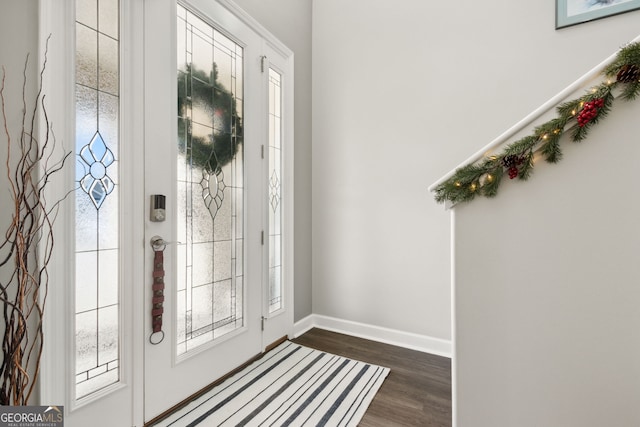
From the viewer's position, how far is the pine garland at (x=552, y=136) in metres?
1.02

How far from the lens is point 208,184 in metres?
1.89

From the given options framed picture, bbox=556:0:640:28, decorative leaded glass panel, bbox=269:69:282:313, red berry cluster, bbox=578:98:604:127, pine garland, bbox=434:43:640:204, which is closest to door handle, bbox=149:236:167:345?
decorative leaded glass panel, bbox=269:69:282:313

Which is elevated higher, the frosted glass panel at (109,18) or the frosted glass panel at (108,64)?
the frosted glass panel at (109,18)

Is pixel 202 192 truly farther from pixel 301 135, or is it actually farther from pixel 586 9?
pixel 586 9

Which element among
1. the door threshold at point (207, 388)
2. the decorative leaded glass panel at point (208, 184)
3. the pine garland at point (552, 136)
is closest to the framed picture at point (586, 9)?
the pine garland at point (552, 136)

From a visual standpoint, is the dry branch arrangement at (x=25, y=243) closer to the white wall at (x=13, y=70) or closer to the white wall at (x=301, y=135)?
the white wall at (x=13, y=70)

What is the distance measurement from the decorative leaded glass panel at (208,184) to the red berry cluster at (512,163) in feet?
5.33

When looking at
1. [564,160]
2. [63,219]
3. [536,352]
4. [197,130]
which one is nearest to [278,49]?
[197,130]

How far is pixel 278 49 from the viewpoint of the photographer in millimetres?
2504

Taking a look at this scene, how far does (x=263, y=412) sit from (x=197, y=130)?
67.4 inches

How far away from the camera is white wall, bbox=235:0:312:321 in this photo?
2.69 metres

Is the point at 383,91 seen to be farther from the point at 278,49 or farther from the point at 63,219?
the point at 63,219

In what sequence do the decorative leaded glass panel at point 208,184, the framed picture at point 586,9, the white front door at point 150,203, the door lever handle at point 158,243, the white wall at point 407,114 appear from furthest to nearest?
1. the white wall at point 407,114
2. the framed picture at point 586,9
3. the decorative leaded glass panel at point 208,184
4. the door lever handle at point 158,243
5. the white front door at point 150,203

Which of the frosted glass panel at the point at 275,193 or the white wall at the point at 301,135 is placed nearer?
the frosted glass panel at the point at 275,193
